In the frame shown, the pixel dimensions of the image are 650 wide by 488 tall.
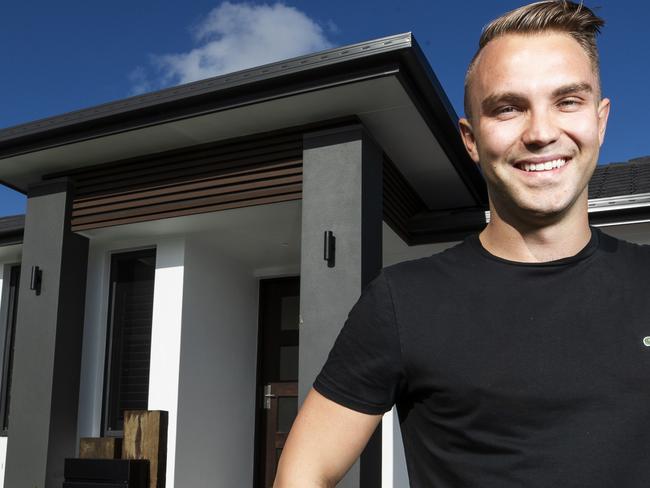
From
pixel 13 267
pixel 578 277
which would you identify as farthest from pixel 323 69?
pixel 13 267

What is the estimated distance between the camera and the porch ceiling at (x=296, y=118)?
16.5 ft

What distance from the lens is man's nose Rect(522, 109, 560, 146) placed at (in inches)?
44.4

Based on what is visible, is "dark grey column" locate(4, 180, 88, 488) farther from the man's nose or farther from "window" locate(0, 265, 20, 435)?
the man's nose

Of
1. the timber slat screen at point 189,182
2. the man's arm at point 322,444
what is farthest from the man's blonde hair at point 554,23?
the timber slat screen at point 189,182

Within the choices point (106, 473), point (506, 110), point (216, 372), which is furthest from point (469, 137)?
point (216, 372)

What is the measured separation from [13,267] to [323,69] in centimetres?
562

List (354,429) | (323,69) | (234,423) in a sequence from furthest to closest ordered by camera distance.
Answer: (234,423) → (323,69) → (354,429)

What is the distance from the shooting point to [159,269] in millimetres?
7441

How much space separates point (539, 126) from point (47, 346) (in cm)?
653

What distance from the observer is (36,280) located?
707 cm

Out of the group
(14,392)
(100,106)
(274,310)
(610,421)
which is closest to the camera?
(610,421)

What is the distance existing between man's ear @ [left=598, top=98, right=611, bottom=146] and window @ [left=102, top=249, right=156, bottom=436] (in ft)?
21.8

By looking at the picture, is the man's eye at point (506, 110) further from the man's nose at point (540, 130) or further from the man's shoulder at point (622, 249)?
the man's shoulder at point (622, 249)

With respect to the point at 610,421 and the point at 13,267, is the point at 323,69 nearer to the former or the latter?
the point at 610,421
